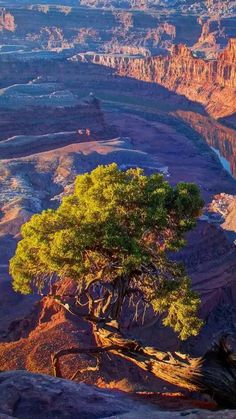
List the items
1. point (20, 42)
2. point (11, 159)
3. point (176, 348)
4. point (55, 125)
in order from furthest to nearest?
point (20, 42) → point (55, 125) → point (11, 159) → point (176, 348)

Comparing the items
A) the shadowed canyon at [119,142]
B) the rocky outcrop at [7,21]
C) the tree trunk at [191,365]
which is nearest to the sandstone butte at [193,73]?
the shadowed canyon at [119,142]

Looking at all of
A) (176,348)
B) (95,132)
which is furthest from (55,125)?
(176,348)

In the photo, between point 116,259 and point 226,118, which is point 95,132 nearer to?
point 226,118

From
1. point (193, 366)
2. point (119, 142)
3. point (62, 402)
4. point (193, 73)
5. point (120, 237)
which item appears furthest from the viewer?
point (193, 73)

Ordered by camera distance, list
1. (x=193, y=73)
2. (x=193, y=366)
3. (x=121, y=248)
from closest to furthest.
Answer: (x=193, y=366), (x=121, y=248), (x=193, y=73)

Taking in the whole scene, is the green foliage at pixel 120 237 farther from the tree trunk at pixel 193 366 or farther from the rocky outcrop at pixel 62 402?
the rocky outcrop at pixel 62 402

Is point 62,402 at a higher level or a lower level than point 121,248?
lower

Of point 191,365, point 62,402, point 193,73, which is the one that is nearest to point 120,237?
point 191,365

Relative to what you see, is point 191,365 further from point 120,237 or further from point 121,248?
point 120,237
